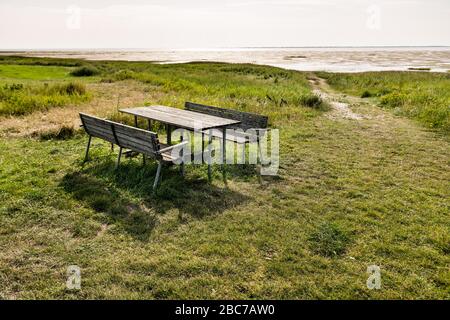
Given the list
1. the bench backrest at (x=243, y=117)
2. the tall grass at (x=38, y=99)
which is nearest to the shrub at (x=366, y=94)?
Answer: the bench backrest at (x=243, y=117)

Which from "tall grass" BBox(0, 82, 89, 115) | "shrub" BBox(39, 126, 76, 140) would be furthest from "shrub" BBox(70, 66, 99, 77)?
"shrub" BBox(39, 126, 76, 140)

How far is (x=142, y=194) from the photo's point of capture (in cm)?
583

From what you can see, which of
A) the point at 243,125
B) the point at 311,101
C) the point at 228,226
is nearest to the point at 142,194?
the point at 228,226

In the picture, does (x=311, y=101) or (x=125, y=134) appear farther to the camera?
(x=311, y=101)

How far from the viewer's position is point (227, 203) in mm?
5609

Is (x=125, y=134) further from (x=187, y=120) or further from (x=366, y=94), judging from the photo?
(x=366, y=94)

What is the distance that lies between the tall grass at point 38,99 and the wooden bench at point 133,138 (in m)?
7.32

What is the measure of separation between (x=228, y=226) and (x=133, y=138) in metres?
2.42

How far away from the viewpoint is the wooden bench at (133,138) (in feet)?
18.8

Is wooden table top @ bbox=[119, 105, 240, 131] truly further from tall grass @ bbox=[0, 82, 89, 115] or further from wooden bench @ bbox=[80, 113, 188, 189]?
tall grass @ bbox=[0, 82, 89, 115]

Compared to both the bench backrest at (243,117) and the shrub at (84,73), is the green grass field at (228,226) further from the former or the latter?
the shrub at (84,73)

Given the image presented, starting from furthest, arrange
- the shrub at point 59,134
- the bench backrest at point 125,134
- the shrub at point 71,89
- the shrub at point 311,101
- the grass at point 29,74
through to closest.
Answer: the grass at point 29,74
the shrub at point 71,89
the shrub at point 311,101
the shrub at point 59,134
the bench backrest at point 125,134

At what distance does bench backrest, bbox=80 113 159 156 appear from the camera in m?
5.74

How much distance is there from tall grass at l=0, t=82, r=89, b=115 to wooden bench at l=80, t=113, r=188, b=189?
7.32 metres
